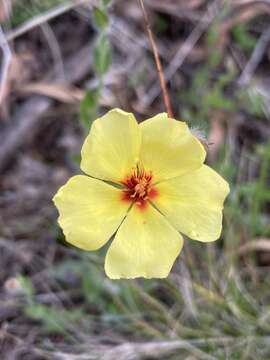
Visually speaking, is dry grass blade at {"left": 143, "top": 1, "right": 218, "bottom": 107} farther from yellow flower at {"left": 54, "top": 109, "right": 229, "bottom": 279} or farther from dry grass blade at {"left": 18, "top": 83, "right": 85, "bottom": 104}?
yellow flower at {"left": 54, "top": 109, "right": 229, "bottom": 279}

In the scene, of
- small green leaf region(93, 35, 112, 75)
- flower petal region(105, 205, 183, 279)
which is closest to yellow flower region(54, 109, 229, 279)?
flower petal region(105, 205, 183, 279)

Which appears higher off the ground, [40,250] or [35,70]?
[35,70]

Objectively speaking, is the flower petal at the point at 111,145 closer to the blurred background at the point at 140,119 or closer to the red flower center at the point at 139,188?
the red flower center at the point at 139,188

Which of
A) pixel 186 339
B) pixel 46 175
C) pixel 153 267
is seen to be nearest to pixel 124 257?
pixel 153 267

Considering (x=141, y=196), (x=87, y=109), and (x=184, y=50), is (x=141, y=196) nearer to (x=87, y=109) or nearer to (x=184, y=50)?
(x=87, y=109)

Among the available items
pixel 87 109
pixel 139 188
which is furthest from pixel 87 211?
pixel 87 109

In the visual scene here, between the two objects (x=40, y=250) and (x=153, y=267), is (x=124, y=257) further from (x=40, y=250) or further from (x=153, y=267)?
(x=40, y=250)
